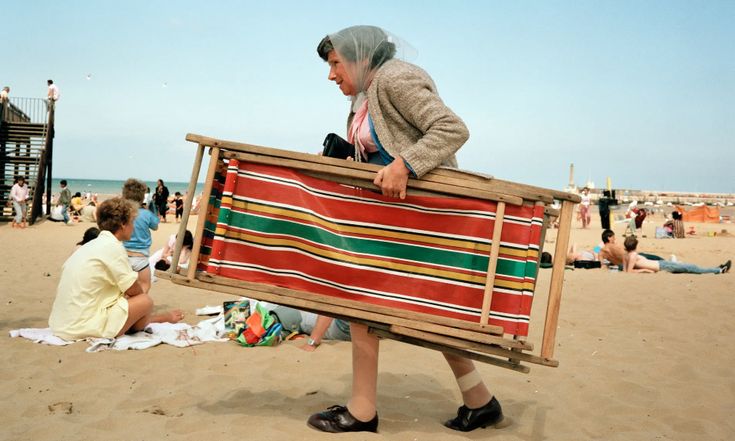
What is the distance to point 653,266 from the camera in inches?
448

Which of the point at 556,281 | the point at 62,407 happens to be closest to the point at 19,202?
the point at 62,407

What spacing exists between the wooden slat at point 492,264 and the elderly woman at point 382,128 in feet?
1.21

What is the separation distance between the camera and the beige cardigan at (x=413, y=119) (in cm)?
292

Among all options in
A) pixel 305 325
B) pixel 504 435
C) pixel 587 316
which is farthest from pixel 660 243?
pixel 504 435

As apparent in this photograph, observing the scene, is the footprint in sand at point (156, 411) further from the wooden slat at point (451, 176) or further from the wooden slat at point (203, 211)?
the wooden slat at point (451, 176)

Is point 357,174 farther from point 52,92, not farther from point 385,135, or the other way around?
point 52,92

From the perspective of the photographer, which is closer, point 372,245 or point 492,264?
point 492,264

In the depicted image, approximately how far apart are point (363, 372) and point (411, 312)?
0.60 m

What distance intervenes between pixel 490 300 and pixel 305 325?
3324 millimetres

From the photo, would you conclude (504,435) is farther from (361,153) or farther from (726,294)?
(726,294)

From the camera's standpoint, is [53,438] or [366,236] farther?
[53,438]

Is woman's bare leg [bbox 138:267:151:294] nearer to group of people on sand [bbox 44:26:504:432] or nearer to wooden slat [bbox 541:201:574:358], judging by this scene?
group of people on sand [bbox 44:26:504:432]

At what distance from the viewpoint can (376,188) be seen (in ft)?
9.81

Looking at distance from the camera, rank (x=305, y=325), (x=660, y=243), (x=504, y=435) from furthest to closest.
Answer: (x=660, y=243), (x=305, y=325), (x=504, y=435)
